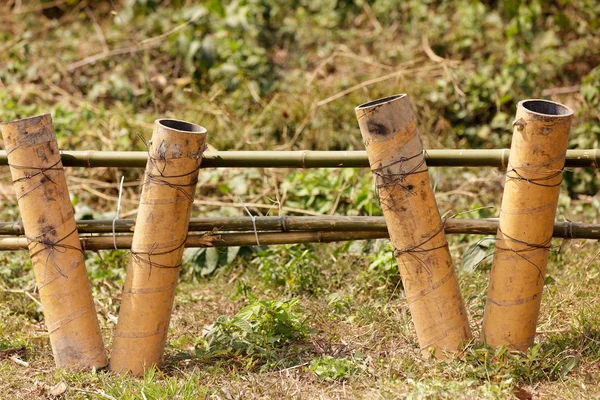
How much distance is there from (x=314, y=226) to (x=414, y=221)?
1.58ft

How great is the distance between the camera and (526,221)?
286 cm

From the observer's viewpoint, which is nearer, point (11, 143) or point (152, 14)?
point (11, 143)

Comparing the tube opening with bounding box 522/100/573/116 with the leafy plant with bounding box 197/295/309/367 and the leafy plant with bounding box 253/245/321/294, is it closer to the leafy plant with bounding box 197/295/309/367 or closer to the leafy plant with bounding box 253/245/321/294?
the leafy plant with bounding box 197/295/309/367

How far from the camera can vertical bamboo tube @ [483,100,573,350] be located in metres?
→ 2.78

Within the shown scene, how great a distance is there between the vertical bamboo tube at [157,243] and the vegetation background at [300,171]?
0.14 meters

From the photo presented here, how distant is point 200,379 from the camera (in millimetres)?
2990

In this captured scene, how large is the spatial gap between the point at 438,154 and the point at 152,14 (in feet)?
15.7

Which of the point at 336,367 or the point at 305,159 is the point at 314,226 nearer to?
the point at 305,159

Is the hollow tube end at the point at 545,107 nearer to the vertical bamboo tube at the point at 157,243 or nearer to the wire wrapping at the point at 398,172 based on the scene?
the wire wrapping at the point at 398,172

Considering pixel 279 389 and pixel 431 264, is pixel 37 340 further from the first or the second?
pixel 431 264

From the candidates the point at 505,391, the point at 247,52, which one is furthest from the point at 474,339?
the point at 247,52

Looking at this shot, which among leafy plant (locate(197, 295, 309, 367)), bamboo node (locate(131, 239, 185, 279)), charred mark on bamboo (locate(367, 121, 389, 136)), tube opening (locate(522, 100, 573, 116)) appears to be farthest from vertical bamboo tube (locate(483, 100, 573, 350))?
bamboo node (locate(131, 239, 185, 279))

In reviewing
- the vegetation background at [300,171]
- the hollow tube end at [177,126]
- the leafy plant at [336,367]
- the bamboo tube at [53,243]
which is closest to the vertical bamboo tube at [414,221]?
the vegetation background at [300,171]

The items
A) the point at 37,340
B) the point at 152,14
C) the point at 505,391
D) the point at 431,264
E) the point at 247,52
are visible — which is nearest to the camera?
the point at 505,391
